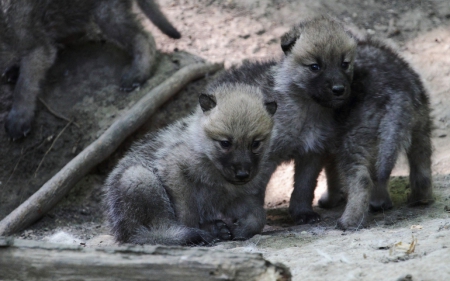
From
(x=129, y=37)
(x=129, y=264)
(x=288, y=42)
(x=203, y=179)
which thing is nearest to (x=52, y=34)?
(x=129, y=37)

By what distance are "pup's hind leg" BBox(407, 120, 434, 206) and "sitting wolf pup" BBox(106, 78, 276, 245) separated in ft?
4.27

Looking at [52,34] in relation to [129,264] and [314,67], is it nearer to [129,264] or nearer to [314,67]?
[314,67]

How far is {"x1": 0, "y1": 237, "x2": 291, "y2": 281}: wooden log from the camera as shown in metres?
2.78

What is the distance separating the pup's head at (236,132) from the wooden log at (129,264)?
1.56 meters

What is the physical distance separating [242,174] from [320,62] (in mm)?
1302

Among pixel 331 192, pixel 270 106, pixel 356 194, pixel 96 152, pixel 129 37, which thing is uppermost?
pixel 129 37

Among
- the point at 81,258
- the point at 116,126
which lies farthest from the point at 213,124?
the point at 116,126

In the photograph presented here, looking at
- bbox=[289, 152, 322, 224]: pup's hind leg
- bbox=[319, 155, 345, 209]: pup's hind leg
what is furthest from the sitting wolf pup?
bbox=[319, 155, 345, 209]: pup's hind leg

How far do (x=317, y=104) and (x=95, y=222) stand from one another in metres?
2.63

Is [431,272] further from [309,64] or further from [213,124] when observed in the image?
[309,64]

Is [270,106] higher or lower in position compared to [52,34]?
lower

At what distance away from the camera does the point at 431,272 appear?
122 inches

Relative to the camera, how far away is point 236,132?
4.44 metres

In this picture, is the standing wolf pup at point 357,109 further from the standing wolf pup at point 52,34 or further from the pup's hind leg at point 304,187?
the standing wolf pup at point 52,34
